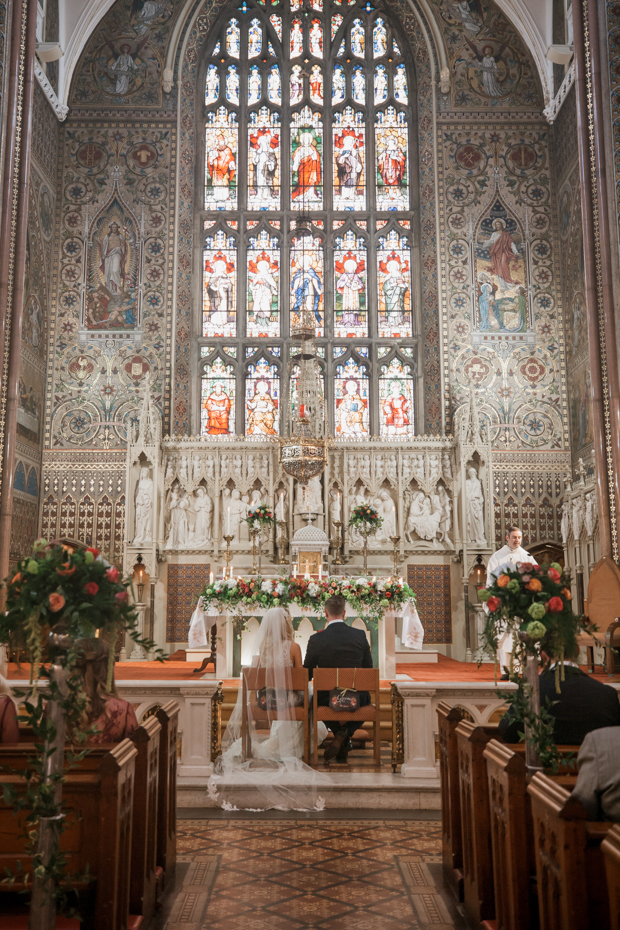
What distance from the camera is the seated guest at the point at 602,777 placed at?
2.87m

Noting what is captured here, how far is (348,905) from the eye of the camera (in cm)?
430

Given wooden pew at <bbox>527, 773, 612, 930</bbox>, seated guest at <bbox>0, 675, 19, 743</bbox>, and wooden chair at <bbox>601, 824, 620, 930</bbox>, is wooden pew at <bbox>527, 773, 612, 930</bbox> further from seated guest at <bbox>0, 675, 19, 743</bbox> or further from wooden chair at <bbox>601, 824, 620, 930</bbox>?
seated guest at <bbox>0, 675, 19, 743</bbox>

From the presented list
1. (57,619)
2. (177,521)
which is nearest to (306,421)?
(177,521)

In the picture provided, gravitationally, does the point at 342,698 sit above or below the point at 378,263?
below

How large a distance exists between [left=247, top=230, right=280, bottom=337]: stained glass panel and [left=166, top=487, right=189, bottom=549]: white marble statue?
13.0 feet

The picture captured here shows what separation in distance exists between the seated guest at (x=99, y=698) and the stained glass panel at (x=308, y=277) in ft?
43.4

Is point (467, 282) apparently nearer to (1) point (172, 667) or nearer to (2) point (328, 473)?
(2) point (328, 473)

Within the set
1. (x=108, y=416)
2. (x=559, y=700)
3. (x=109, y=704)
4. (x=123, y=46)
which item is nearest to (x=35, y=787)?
(x=109, y=704)

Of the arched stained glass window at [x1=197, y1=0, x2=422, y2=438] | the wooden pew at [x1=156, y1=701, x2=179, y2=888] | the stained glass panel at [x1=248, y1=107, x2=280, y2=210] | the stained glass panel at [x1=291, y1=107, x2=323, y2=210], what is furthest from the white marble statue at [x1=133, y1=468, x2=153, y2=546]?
the wooden pew at [x1=156, y1=701, x2=179, y2=888]

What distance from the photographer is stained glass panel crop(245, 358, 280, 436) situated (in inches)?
642

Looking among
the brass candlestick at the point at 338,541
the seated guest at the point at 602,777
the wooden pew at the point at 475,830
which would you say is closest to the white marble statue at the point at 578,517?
the brass candlestick at the point at 338,541

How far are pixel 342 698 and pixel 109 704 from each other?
309cm

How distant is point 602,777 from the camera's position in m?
2.89

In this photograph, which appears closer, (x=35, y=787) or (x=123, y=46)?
(x=35, y=787)
